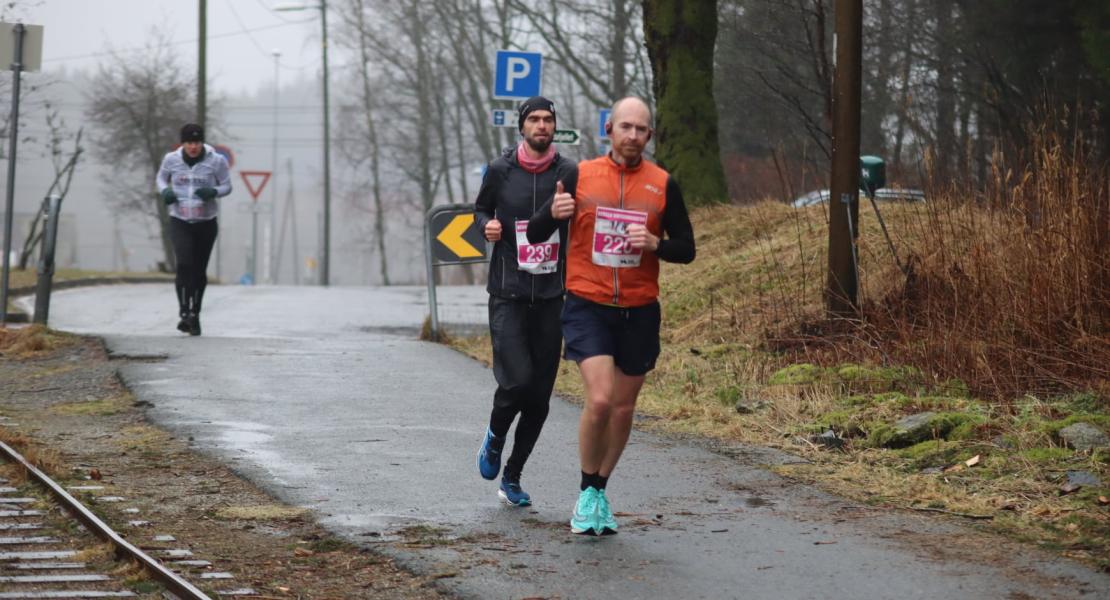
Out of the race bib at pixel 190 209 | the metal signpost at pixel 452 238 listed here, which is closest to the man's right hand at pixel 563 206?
the metal signpost at pixel 452 238

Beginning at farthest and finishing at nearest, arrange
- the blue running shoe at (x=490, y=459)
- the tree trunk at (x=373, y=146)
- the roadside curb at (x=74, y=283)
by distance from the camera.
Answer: the tree trunk at (x=373, y=146) → the roadside curb at (x=74, y=283) → the blue running shoe at (x=490, y=459)

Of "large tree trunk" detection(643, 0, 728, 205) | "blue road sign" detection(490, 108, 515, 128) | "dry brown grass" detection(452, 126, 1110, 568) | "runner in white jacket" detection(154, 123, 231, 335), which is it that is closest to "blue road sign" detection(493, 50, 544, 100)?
"blue road sign" detection(490, 108, 515, 128)

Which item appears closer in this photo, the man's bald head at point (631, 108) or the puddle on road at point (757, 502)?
the man's bald head at point (631, 108)

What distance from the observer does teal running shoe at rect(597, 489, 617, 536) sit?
23.0 ft

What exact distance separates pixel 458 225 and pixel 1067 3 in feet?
40.5

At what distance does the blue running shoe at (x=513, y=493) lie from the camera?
771cm

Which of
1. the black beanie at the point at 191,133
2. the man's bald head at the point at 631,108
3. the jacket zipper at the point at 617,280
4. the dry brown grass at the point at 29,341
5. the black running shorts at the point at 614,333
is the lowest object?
the dry brown grass at the point at 29,341

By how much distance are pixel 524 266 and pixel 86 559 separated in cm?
223

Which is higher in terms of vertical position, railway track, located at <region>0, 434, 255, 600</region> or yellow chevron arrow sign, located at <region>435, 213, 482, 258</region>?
yellow chevron arrow sign, located at <region>435, 213, 482, 258</region>

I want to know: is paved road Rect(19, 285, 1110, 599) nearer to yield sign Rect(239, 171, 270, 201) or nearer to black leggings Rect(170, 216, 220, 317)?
black leggings Rect(170, 216, 220, 317)

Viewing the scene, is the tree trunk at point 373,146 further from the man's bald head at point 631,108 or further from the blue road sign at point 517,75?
the man's bald head at point 631,108

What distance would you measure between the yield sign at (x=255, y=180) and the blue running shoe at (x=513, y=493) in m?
34.2

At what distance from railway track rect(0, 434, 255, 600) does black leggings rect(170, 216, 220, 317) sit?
27.1ft

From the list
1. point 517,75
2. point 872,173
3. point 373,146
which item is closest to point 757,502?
point 872,173
